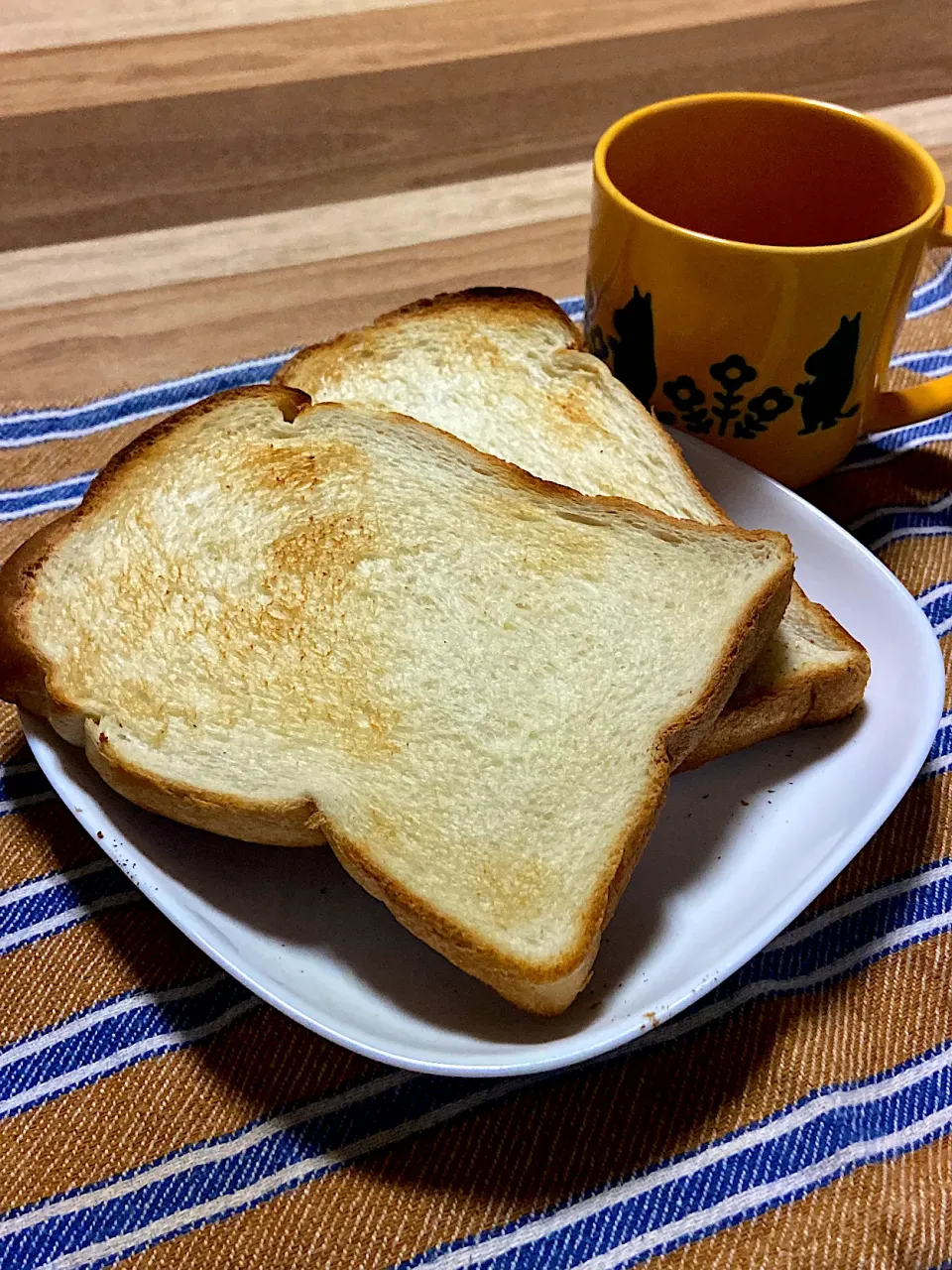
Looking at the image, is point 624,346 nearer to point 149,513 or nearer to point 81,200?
point 149,513

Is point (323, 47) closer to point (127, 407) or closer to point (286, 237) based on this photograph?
point (286, 237)

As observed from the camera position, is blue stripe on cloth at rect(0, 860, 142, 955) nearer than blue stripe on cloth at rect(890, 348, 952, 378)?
Yes

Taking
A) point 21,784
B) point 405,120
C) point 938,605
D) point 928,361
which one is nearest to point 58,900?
point 21,784

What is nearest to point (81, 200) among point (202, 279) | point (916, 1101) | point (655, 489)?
point (202, 279)

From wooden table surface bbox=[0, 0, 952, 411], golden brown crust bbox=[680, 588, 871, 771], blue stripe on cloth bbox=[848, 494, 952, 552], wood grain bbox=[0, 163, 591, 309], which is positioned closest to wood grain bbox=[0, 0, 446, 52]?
wooden table surface bbox=[0, 0, 952, 411]

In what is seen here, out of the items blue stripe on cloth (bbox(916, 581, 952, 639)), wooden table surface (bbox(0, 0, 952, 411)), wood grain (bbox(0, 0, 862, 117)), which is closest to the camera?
blue stripe on cloth (bbox(916, 581, 952, 639))

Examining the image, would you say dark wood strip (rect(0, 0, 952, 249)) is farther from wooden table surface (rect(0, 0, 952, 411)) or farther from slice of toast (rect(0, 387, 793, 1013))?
slice of toast (rect(0, 387, 793, 1013))
